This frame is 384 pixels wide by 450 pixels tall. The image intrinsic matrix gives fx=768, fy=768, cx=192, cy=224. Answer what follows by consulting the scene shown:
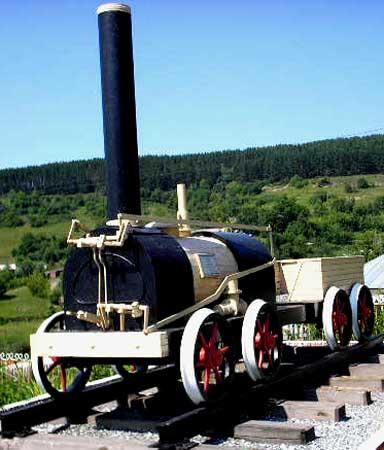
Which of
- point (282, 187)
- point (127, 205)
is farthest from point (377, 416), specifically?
point (282, 187)

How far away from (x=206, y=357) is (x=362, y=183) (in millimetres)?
88963

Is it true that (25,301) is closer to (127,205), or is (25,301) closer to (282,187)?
(282,187)

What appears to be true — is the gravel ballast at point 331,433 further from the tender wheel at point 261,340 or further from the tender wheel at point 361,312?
the tender wheel at point 361,312

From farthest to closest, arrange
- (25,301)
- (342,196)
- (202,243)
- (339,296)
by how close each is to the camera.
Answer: (342,196) < (25,301) < (339,296) < (202,243)

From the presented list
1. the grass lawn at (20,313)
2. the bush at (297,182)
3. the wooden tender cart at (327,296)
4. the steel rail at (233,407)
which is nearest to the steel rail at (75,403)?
the steel rail at (233,407)

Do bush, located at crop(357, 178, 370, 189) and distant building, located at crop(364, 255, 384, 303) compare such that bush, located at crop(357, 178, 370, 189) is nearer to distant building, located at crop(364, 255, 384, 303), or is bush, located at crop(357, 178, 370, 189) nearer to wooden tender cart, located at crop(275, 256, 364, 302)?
distant building, located at crop(364, 255, 384, 303)

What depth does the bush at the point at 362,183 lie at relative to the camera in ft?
303

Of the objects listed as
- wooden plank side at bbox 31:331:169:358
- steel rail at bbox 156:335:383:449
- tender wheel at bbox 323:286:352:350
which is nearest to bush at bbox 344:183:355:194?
tender wheel at bbox 323:286:352:350

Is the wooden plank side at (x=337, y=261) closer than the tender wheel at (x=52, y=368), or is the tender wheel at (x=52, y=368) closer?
the tender wheel at (x=52, y=368)

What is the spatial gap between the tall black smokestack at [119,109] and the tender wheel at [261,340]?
4.76ft

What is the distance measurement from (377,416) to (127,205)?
9.66 feet

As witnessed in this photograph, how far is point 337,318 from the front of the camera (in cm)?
893

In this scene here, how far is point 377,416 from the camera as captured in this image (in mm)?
6758

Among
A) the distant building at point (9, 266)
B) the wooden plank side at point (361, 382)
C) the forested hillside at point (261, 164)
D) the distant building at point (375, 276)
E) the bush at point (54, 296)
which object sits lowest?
the bush at point (54, 296)
